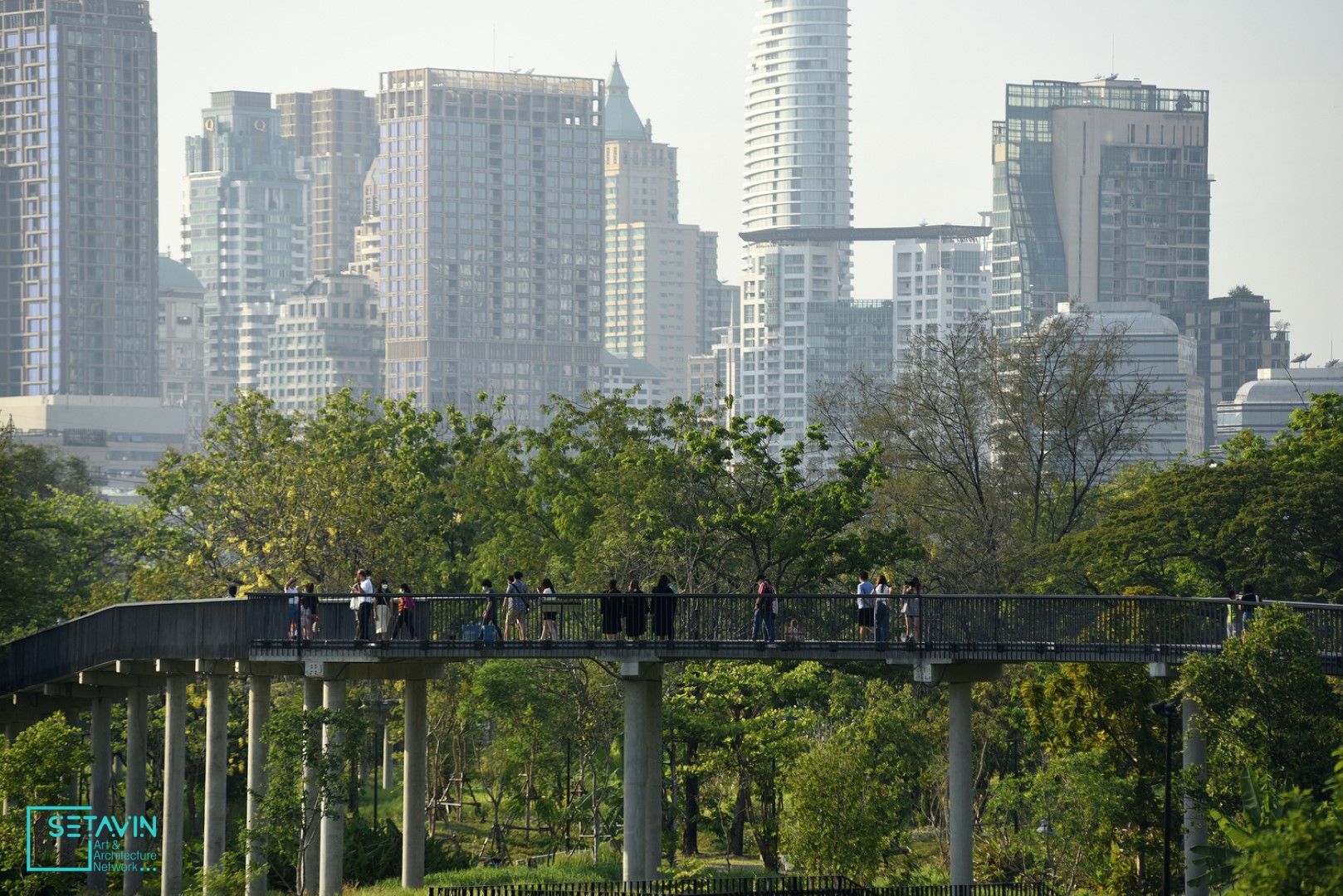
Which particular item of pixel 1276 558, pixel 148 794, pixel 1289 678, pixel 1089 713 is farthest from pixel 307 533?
pixel 1289 678

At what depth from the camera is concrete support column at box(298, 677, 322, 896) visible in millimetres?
46094

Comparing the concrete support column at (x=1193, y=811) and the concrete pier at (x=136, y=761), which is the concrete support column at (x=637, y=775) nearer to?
the concrete support column at (x=1193, y=811)

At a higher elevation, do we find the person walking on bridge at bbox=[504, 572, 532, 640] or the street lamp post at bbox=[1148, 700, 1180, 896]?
the person walking on bridge at bbox=[504, 572, 532, 640]

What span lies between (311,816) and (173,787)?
352 inches

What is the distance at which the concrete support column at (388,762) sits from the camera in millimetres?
76844

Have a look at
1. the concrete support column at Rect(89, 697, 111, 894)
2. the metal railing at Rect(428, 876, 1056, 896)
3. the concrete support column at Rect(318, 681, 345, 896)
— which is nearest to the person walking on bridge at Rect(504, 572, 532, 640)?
the concrete support column at Rect(318, 681, 345, 896)

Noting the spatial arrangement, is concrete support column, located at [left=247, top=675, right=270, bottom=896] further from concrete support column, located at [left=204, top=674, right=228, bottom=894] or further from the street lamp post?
the street lamp post

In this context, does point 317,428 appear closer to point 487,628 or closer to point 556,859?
point 556,859

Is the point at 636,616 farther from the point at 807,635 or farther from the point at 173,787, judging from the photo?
the point at 173,787

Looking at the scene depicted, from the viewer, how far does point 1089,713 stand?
50.6 meters

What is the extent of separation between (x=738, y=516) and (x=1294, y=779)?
89.9 feet

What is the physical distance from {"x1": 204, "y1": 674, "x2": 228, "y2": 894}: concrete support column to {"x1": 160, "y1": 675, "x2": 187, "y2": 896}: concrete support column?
3.05 meters

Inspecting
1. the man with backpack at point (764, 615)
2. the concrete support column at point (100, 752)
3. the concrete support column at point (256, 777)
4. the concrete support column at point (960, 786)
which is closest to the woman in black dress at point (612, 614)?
the man with backpack at point (764, 615)

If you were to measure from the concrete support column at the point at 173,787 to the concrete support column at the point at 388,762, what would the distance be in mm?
20343
